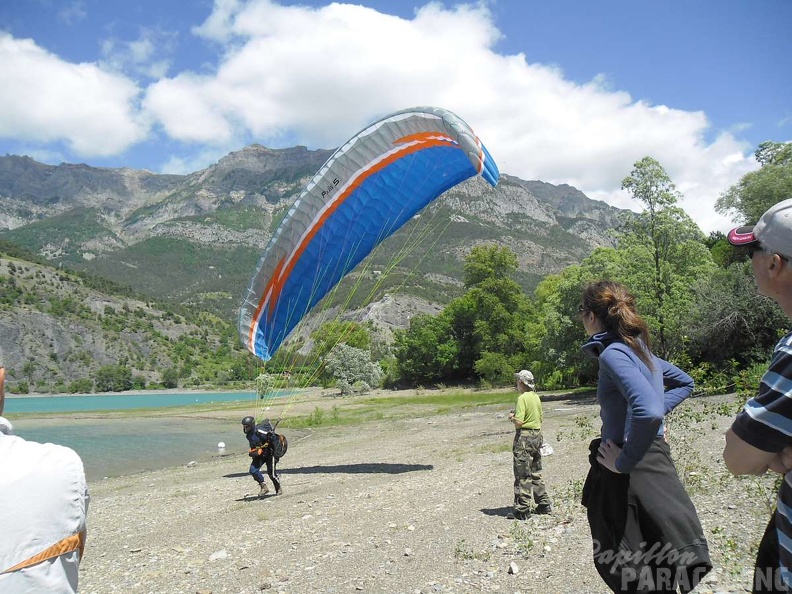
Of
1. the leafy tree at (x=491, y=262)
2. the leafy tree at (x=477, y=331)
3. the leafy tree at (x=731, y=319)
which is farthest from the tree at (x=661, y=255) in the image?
the leafy tree at (x=491, y=262)

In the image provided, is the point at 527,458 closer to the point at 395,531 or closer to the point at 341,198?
the point at 395,531

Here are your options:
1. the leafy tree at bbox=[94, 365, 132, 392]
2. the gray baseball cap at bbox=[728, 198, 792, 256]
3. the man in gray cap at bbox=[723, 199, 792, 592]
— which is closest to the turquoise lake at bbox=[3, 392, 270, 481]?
the man in gray cap at bbox=[723, 199, 792, 592]

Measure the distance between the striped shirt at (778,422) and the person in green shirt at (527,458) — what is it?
4.69 metres

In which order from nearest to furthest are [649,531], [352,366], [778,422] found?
[778,422] → [649,531] → [352,366]

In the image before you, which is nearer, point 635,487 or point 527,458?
point 635,487

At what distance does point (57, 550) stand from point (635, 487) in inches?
94.0

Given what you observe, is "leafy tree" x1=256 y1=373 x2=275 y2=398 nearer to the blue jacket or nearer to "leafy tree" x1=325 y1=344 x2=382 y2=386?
the blue jacket

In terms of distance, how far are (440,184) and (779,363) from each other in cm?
1000

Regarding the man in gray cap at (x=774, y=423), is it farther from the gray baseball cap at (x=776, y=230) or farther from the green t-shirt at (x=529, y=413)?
the green t-shirt at (x=529, y=413)

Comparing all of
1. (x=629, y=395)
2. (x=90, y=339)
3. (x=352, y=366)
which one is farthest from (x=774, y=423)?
(x=90, y=339)

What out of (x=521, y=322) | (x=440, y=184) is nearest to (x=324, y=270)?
(x=440, y=184)

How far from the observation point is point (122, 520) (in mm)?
10016

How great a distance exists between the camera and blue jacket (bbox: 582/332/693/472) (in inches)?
103

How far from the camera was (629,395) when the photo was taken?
270 cm
